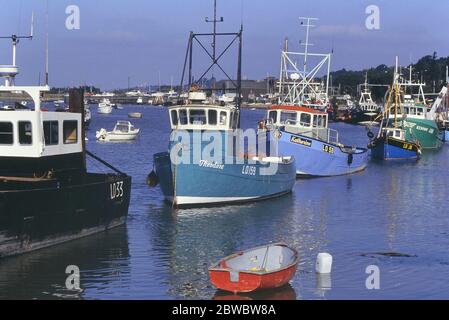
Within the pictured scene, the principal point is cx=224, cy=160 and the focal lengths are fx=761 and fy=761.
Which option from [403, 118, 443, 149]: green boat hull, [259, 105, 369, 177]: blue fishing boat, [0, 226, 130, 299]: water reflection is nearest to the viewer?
[0, 226, 130, 299]: water reflection

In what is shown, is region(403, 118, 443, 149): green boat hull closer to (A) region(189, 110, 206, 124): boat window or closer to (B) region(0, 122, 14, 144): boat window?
(A) region(189, 110, 206, 124): boat window

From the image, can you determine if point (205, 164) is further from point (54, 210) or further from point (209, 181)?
Answer: point (54, 210)

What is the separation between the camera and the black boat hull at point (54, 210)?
67.6 feet

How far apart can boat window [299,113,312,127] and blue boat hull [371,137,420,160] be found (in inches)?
695

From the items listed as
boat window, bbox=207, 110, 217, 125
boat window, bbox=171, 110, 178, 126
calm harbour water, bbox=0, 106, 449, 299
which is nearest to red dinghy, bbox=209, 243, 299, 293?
calm harbour water, bbox=0, 106, 449, 299

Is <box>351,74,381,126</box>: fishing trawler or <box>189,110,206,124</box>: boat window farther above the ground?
<box>189,110,206,124</box>: boat window

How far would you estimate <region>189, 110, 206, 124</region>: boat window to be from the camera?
105 ft

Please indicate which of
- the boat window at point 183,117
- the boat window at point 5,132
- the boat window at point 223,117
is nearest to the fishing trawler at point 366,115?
the boat window at point 223,117

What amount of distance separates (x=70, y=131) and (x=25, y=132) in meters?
2.33

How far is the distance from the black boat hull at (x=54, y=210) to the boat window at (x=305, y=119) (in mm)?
21734

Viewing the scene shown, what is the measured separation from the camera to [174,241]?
84.7 feet

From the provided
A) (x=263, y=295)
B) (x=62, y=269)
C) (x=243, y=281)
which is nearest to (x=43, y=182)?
(x=62, y=269)

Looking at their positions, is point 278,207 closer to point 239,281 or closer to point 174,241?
point 174,241

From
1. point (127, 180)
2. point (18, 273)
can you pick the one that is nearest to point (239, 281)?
point (18, 273)
